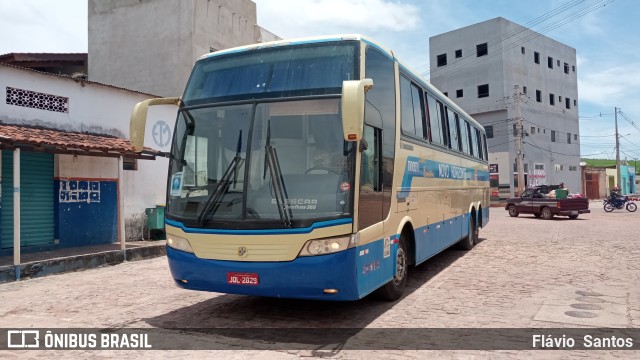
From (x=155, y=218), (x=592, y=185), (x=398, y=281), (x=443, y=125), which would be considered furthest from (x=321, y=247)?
(x=592, y=185)

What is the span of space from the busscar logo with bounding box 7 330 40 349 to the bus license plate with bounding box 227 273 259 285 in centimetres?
227

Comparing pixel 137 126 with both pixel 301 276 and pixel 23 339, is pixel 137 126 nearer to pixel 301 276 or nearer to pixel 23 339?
pixel 23 339

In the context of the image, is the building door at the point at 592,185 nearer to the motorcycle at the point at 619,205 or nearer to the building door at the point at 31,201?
the motorcycle at the point at 619,205

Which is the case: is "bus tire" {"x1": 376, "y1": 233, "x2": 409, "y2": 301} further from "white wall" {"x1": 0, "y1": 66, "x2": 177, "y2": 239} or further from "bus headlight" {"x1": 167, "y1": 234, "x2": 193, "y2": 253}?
"white wall" {"x1": 0, "y1": 66, "x2": 177, "y2": 239}

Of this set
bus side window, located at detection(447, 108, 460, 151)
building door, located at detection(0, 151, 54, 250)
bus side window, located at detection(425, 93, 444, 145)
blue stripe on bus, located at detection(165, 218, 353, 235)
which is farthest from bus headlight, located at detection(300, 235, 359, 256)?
building door, located at detection(0, 151, 54, 250)

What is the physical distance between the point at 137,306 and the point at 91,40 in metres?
20.4

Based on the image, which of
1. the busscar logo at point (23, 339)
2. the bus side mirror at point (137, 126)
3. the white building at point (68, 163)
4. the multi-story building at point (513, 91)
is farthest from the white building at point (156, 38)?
the multi-story building at point (513, 91)

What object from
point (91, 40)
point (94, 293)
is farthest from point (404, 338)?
point (91, 40)

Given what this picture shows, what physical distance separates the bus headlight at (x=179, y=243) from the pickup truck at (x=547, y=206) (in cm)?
2240

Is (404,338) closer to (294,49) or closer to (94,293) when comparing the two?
(294,49)

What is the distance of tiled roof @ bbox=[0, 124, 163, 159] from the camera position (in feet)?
32.6

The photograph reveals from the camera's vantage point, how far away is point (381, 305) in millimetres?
6871

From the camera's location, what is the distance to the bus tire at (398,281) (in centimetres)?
685

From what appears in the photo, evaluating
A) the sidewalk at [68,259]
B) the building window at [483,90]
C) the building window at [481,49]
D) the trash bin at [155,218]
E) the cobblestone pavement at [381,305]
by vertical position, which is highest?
the building window at [481,49]
